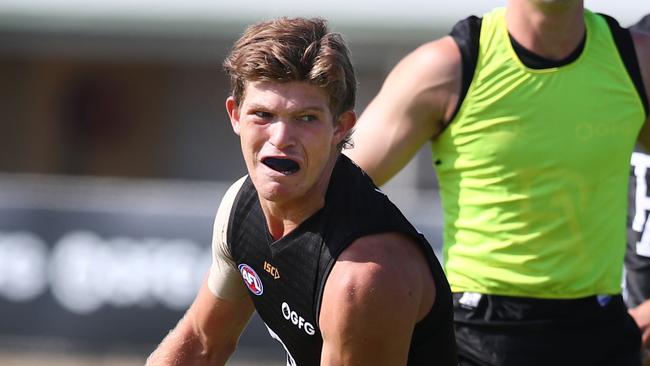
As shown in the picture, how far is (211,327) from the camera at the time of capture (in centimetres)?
406

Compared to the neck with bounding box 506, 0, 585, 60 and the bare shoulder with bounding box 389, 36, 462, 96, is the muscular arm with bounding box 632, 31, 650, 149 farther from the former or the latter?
the bare shoulder with bounding box 389, 36, 462, 96

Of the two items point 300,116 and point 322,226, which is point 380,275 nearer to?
point 322,226

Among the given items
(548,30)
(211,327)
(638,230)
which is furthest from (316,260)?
(638,230)

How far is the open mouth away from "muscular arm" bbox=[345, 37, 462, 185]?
92 cm

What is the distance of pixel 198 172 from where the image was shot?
17.7 meters

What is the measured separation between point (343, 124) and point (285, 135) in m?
0.24

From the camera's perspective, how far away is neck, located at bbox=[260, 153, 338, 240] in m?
3.47

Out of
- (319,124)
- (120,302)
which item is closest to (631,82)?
(319,124)

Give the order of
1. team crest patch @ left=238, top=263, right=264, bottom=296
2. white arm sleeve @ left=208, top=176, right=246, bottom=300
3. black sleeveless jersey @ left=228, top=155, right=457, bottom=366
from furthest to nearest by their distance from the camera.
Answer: white arm sleeve @ left=208, top=176, right=246, bottom=300 → team crest patch @ left=238, top=263, right=264, bottom=296 → black sleeveless jersey @ left=228, top=155, right=457, bottom=366

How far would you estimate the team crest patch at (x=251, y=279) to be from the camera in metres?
3.70

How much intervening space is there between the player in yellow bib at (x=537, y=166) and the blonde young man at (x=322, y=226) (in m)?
0.56

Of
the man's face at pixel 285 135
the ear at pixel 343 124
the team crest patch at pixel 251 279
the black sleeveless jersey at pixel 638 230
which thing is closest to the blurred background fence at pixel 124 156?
the black sleeveless jersey at pixel 638 230

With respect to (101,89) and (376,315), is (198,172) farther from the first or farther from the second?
(376,315)

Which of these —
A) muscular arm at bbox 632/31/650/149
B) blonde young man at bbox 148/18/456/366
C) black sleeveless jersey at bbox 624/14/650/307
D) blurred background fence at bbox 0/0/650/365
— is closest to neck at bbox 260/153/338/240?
blonde young man at bbox 148/18/456/366
